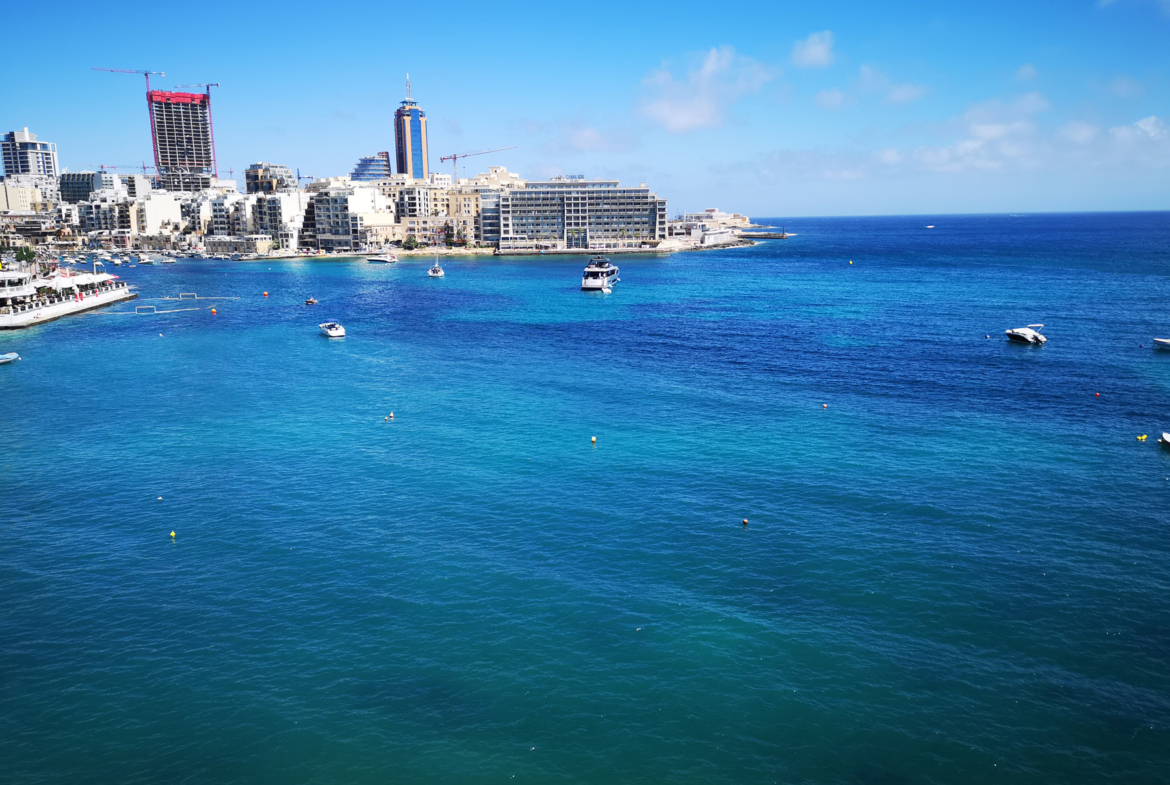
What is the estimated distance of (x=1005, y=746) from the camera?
2312 centimetres

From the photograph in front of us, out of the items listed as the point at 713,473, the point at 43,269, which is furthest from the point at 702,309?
the point at 43,269

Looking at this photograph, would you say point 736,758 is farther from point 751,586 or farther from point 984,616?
point 984,616

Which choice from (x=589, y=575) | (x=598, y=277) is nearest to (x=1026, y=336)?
(x=589, y=575)

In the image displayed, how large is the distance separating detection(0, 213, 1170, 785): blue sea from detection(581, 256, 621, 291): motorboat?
223ft

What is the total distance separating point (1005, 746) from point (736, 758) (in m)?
7.96

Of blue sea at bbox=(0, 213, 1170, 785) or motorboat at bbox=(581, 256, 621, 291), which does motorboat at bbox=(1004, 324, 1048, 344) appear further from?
motorboat at bbox=(581, 256, 621, 291)

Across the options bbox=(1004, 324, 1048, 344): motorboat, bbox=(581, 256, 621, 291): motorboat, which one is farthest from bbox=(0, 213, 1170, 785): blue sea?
bbox=(581, 256, 621, 291): motorboat

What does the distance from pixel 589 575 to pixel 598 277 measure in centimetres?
11318

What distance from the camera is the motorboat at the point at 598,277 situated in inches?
5453

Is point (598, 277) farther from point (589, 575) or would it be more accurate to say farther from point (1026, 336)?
point (589, 575)

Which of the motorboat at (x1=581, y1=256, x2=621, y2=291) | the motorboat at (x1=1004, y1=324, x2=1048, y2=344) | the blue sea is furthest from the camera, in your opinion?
the motorboat at (x1=581, y1=256, x2=621, y2=291)

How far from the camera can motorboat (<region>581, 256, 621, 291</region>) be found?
138500 millimetres

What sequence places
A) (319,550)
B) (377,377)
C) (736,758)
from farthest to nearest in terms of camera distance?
(377,377)
(319,550)
(736,758)

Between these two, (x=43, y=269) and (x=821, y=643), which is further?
(x=43, y=269)
